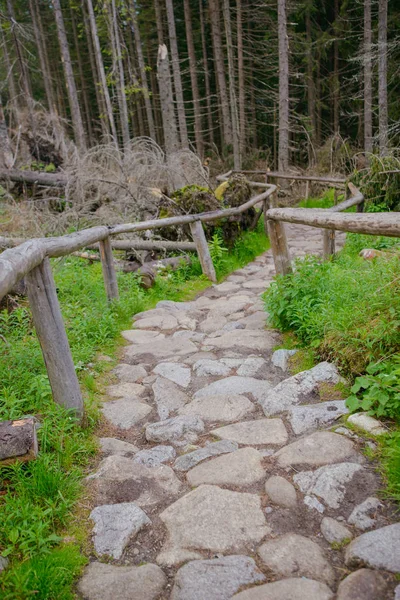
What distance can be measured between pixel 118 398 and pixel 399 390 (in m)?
1.95

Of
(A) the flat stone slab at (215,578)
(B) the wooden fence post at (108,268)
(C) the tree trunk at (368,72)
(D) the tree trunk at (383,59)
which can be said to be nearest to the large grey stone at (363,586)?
(A) the flat stone slab at (215,578)

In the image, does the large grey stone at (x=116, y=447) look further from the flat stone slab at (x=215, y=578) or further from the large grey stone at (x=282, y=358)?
the large grey stone at (x=282, y=358)

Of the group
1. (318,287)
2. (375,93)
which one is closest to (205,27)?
(375,93)

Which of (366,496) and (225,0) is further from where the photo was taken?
(225,0)

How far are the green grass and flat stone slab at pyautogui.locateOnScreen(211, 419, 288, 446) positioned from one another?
819 mm

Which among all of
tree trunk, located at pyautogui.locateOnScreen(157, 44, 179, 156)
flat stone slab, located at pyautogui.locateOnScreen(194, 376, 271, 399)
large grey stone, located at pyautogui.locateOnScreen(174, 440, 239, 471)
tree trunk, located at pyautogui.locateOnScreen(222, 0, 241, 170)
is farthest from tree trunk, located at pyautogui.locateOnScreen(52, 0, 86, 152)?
large grey stone, located at pyautogui.locateOnScreen(174, 440, 239, 471)

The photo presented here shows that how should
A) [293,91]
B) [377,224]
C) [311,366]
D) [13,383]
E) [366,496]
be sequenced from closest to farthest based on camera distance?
[366,496], [377,224], [13,383], [311,366], [293,91]

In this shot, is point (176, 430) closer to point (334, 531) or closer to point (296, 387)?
point (296, 387)

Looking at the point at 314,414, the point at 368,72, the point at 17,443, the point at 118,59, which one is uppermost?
the point at 118,59

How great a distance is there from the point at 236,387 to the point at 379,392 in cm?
111

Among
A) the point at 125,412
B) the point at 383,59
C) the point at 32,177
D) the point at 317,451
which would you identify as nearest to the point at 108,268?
the point at 125,412

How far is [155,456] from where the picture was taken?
2.52m

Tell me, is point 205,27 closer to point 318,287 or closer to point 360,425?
point 318,287

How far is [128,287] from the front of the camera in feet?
19.0
